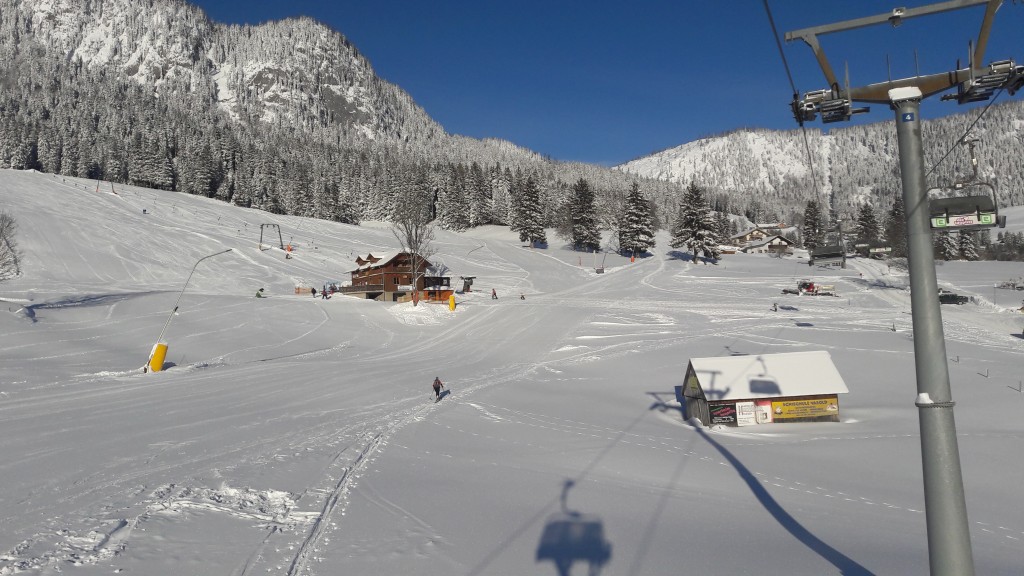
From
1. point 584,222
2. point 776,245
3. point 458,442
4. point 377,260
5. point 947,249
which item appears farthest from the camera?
point 776,245

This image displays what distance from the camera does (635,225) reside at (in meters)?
95.3

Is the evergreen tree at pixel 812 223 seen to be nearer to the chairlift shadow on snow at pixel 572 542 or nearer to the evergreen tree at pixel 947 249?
the evergreen tree at pixel 947 249

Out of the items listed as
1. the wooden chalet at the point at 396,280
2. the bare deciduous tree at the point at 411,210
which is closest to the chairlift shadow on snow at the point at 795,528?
the wooden chalet at the point at 396,280

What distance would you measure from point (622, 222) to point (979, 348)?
63.7 m

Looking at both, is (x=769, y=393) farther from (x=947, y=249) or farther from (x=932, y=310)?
(x=947, y=249)

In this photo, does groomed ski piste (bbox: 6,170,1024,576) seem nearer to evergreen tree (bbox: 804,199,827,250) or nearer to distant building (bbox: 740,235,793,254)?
evergreen tree (bbox: 804,199,827,250)

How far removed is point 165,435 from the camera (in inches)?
645

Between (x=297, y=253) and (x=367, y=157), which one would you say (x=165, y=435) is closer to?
(x=297, y=253)

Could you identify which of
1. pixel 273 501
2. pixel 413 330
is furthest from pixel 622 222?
pixel 273 501

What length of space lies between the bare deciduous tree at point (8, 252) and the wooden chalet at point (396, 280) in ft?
97.0

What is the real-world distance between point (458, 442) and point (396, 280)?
46.1m

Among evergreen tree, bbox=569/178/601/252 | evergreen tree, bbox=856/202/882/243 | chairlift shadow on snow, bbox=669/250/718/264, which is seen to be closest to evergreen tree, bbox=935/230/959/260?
evergreen tree, bbox=856/202/882/243

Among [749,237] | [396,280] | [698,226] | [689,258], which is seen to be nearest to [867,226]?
[689,258]

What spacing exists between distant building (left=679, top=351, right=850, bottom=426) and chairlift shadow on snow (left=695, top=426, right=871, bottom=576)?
547 cm
